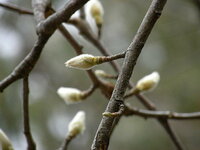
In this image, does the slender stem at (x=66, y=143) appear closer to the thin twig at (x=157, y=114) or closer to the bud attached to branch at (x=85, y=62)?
the thin twig at (x=157, y=114)

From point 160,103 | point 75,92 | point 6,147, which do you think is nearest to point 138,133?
point 160,103

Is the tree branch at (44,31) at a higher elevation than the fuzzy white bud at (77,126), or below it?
higher

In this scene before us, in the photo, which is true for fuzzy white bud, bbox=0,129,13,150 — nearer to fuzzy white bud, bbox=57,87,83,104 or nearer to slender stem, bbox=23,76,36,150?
slender stem, bbox=23,76,36,150

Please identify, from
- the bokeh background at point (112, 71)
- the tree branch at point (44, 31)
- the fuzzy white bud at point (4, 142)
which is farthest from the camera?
the bokeh background at point (112, 71)

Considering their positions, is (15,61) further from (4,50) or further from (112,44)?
(112,44)

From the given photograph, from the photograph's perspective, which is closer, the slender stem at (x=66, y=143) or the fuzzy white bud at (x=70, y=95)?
the slender stem at (x=66, y=143)

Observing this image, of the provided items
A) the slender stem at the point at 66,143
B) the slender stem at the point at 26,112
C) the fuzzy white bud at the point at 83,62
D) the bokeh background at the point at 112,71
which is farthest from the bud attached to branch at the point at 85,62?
the bokeh background at the point at 112,71
